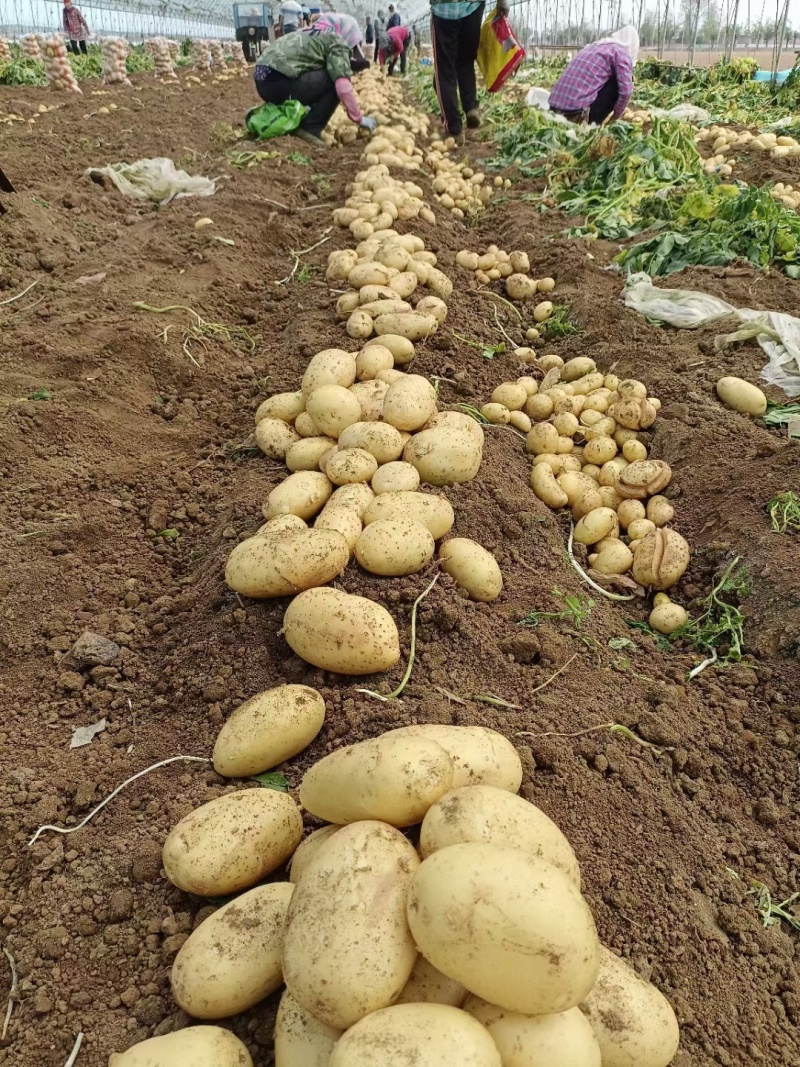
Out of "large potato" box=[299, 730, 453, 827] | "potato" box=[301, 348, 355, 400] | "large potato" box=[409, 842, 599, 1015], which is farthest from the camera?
"potato" box=[301, 348, 355, 400]

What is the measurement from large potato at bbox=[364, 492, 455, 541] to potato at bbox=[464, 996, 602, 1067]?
1755 mm

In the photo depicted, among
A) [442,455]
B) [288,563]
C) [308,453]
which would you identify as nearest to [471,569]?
[442,455]

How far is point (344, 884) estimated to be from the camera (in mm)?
1481

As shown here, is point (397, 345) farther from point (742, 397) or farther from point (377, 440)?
point (742, 397)

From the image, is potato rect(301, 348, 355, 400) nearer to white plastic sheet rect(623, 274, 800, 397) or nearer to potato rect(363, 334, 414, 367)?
potato rect(363, 334, 414, 367)

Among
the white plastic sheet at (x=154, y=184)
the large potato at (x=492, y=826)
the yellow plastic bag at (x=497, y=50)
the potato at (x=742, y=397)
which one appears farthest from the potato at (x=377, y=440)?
the yellow plastic bag at (x=497, y=50)

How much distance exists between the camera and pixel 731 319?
4.76 metres

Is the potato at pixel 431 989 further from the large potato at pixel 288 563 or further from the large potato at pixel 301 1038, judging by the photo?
the large potato at pixel 288 563

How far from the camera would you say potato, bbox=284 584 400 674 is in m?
2.33

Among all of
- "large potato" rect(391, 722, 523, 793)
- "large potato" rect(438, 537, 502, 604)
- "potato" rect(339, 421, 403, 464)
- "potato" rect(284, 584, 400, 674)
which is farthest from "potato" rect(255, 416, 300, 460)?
"large potato" rect(391, 722, 523, 793)

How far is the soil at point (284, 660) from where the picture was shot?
74.7 inches

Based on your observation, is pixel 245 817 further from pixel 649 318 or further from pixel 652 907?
pixel 649 318

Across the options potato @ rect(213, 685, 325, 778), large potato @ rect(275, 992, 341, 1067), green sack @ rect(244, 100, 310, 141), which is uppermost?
green sack @ rect(244, 100, 310, 141)

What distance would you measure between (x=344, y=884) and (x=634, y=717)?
1.42 metres
